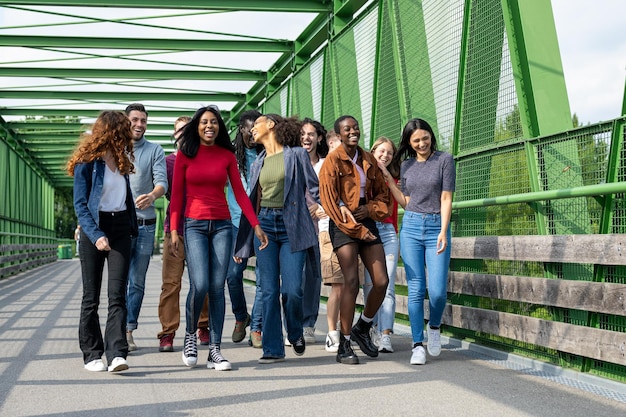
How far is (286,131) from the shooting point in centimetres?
657

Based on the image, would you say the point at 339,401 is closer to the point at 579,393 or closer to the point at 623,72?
the point at 579,393

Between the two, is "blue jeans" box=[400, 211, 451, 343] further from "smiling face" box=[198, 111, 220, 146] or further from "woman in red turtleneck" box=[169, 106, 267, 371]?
"smiling face" box=[198, 111, 220, 146]

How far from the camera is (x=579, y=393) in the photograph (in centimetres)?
491

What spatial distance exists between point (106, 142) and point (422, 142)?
2199mm

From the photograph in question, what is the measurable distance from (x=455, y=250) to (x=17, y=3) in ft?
27.2

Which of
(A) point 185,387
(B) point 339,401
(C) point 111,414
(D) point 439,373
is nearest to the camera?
(C) point 111,414

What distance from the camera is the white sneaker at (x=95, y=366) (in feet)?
19.1

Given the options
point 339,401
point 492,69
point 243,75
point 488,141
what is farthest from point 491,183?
point 243,75

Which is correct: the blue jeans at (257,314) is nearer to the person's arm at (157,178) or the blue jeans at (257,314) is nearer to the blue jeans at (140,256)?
the blue jeans at (140,256)

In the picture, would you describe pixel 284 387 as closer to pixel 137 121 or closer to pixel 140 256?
pixel 140 256

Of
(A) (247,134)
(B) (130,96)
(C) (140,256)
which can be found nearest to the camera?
(C) (140,256)

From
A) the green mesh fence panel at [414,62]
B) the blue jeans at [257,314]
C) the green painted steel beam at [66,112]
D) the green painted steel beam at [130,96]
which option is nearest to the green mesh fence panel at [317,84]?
the green mesh fence panel at [414,62]

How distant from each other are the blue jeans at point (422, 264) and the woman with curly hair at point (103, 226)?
6.42 ft

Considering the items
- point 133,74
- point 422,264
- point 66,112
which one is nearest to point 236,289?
point 422,264
